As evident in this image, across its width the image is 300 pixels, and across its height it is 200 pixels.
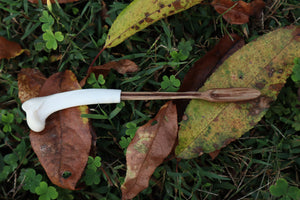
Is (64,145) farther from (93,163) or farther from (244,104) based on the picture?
(244,104)

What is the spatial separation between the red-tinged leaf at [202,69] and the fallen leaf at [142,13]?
15.0 inches

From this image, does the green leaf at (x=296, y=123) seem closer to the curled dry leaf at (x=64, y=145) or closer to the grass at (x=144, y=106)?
the grass at (x=144, y=106)

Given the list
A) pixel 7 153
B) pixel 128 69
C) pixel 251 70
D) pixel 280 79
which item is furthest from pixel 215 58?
pixel 7 153

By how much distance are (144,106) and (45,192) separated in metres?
0.95

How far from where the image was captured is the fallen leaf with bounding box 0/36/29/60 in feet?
7.36

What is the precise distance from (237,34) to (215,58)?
1.09 ft

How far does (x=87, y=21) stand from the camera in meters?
2.26

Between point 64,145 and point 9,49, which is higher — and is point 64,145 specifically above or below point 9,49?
below

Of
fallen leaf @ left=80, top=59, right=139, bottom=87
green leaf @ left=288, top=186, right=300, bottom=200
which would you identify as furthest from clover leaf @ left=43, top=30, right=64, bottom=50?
green leaf @ left=288, top=186, right=300, bottom=200

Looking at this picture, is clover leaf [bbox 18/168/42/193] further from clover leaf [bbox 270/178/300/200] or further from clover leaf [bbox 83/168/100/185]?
clover leaf [bbox 270/178/300/200]

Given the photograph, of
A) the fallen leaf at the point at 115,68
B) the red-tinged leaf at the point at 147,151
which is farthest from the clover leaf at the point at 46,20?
the red-tinged leaf at the point at 147,151

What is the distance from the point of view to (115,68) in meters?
2.15

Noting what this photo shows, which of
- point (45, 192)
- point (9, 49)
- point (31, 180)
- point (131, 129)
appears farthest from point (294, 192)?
point (9, 49)

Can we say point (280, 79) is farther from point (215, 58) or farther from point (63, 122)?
point (63, 122)
